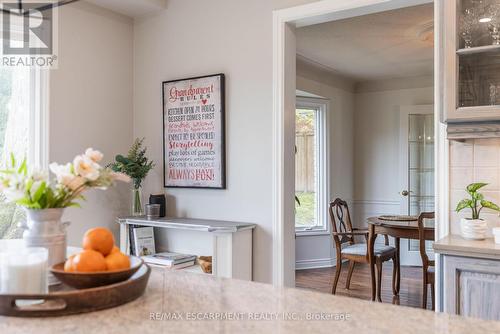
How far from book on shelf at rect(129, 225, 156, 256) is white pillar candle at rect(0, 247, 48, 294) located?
217 centimetres

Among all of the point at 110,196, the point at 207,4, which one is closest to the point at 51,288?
the point at 110,196

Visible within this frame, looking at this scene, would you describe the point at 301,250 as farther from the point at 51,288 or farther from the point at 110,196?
the point at 51,288

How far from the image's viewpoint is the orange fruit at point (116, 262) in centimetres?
121

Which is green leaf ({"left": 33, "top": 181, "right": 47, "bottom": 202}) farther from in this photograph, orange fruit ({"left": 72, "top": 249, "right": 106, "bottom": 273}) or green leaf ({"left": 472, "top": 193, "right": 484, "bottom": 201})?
green leaf ({"left": 472, "top": 193, "right": 484, "bottom": 201})

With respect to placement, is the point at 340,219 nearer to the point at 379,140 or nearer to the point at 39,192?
the point at 379,140

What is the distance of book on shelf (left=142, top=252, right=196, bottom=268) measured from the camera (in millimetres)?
3056

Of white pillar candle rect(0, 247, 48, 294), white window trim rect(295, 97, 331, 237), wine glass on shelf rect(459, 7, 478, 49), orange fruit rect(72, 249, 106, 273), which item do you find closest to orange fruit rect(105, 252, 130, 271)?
orange fruit rect(72, 249, 106, 273)

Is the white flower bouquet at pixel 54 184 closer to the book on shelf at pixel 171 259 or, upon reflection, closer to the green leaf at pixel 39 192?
the green leaf at pixel 39 192

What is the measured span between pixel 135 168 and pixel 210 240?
0.78 metres

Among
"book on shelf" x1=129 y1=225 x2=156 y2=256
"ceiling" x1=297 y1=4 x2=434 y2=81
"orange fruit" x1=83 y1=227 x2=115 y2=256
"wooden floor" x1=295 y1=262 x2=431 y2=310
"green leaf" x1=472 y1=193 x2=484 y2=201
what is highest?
"ceiling" x1=297 y1=4 x2=434 y2=81

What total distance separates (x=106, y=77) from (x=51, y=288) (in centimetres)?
251

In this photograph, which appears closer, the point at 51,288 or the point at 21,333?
the point at 21,333

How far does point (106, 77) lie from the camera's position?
346 centimetres

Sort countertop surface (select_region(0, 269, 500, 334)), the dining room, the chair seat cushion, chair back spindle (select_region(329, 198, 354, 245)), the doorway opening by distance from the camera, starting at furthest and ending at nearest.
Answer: the dining room → the doorway opening → chair back spindle (select_region(329, 198, 354, 245)) → the chair seat cushion → countertop surface (select_region(0, 269, 500, 334))
